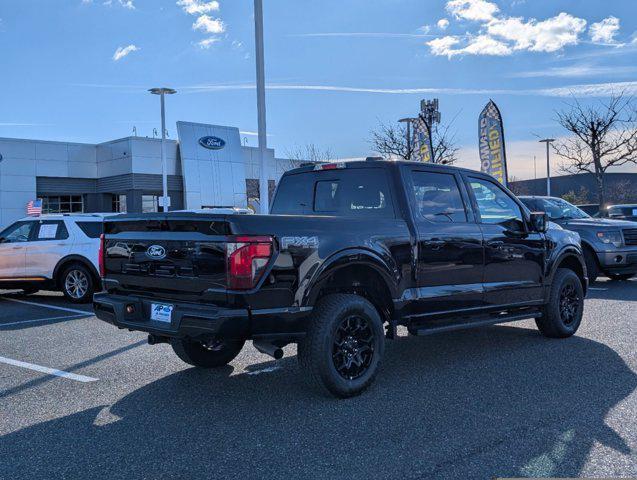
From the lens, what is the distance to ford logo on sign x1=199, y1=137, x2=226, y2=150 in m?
38.4

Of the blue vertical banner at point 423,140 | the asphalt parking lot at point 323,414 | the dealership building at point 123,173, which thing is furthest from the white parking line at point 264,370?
the dealership building at point 123,173

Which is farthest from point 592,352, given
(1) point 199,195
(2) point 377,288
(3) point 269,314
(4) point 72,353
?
(1) point 199,195

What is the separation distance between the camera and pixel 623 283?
12734 mm

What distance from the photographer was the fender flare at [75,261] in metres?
11.0

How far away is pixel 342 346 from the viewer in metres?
4.91

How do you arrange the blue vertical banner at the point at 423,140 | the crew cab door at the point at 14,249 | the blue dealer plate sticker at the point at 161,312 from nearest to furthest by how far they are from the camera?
1. the blue dealer plate sticker at the point at 161,312
2. the crew cab door at the point at 14,249
3. the blue vertical banner at the point at 423,140

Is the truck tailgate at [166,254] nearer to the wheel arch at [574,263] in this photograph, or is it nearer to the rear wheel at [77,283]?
the wheel arch at [574,263]

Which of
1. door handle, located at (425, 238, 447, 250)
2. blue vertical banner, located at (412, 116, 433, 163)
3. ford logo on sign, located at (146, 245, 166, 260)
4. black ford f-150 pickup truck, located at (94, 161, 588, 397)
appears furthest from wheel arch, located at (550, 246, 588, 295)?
blue vertical banner, located at (412, 116, 433, 163)

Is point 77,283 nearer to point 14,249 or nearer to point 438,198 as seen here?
point 14,249

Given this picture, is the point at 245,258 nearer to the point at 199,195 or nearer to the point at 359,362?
the point at 359,362

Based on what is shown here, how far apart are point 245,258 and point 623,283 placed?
10.8 meters

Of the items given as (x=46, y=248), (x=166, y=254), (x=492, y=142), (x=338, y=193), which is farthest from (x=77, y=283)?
(x=492, y=142)

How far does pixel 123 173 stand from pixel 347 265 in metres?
33.9

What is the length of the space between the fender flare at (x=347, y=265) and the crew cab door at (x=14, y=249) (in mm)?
8585
